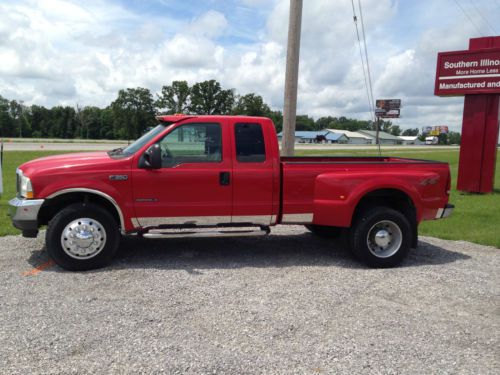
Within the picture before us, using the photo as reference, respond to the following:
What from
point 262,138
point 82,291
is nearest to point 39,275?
point 82,291

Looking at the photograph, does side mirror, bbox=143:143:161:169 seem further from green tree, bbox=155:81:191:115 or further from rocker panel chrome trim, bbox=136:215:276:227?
green tree, bbox=155:81:191:115

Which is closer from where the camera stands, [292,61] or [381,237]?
[381,237]

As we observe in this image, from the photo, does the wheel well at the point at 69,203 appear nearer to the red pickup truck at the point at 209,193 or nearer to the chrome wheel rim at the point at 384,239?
the red pickup truck at the point at 209,193

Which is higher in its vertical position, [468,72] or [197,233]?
[468,72]

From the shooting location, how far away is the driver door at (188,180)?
5758mm

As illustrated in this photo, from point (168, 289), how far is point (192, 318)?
2.73 ft

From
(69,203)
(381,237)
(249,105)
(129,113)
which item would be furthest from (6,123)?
(381,237)

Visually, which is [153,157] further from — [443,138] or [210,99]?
[443,138]

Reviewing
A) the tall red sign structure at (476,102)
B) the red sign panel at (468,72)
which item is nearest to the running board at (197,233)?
the tall red sign structure at (476,102)

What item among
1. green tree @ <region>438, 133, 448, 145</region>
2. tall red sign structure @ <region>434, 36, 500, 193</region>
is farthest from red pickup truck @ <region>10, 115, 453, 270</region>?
green tree @ <region>438, 133, 448, 145</region>

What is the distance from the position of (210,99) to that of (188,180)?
48799 millimetres

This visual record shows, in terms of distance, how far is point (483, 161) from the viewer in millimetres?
13555

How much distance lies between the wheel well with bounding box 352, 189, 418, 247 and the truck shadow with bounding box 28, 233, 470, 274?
2.03 ft

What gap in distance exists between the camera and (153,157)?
5594 mm
